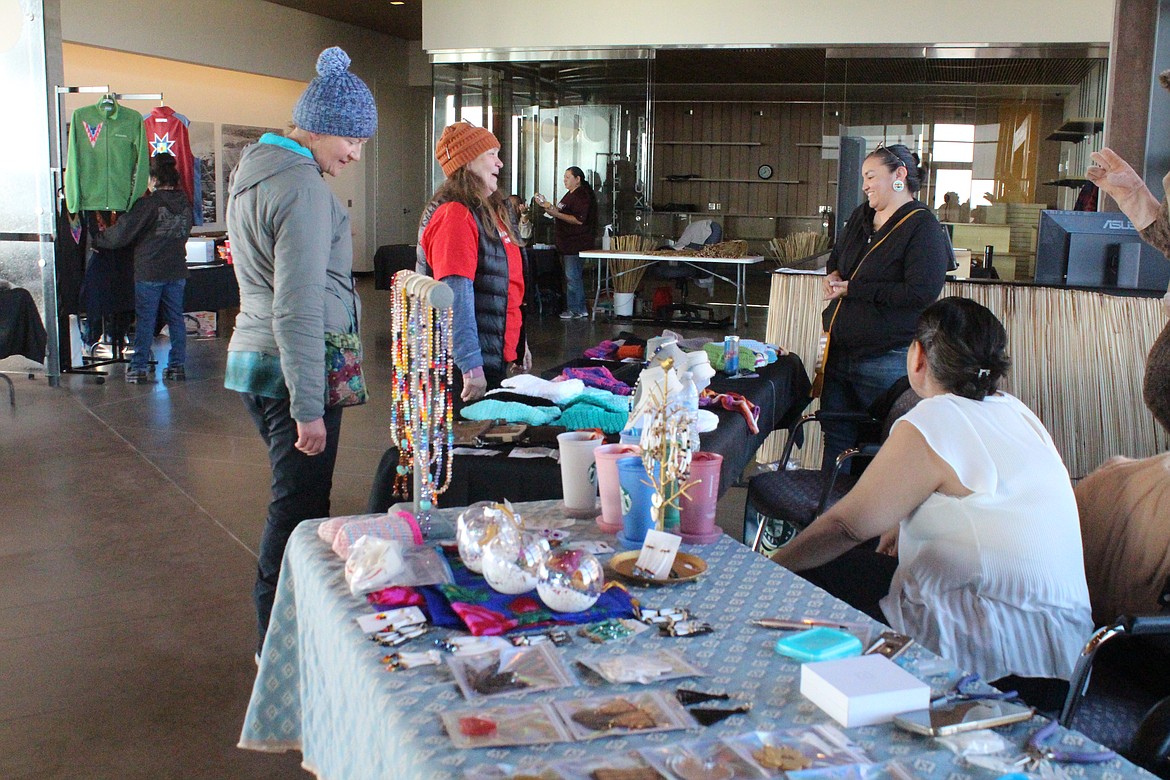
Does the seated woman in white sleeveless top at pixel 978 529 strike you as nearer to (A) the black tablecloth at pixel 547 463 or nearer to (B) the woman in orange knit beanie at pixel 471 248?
(A) the black tablecloth at pixel 547 463

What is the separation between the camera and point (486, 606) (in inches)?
61.4

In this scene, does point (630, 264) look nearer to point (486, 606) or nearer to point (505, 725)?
point (486, 606)

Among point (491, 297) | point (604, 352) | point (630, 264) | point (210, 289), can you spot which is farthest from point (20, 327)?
point (630, 264)

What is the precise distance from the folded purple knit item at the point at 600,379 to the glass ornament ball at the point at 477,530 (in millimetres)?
1625

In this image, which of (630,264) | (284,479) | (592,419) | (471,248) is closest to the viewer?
(284,479)

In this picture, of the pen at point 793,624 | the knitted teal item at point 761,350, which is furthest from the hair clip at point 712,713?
the knitted teal item at point 761,350

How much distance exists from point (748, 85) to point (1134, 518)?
48.6ft

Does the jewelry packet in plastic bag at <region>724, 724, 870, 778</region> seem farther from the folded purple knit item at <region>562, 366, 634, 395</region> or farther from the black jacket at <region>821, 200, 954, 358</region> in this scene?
the black jacket at <region>821, 200, 954, 358</region>

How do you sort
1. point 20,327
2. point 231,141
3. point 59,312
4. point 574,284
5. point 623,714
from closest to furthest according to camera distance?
point 623,714 → point 20,327 → point 59,312 → point 574,284 → point 231,141

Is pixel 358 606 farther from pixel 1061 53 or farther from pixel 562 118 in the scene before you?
pixel 562 118

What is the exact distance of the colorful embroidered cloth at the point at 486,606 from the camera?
1.50 meters

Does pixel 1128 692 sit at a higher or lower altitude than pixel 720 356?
lower

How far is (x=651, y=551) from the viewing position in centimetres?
171

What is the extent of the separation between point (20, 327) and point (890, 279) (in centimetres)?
590
